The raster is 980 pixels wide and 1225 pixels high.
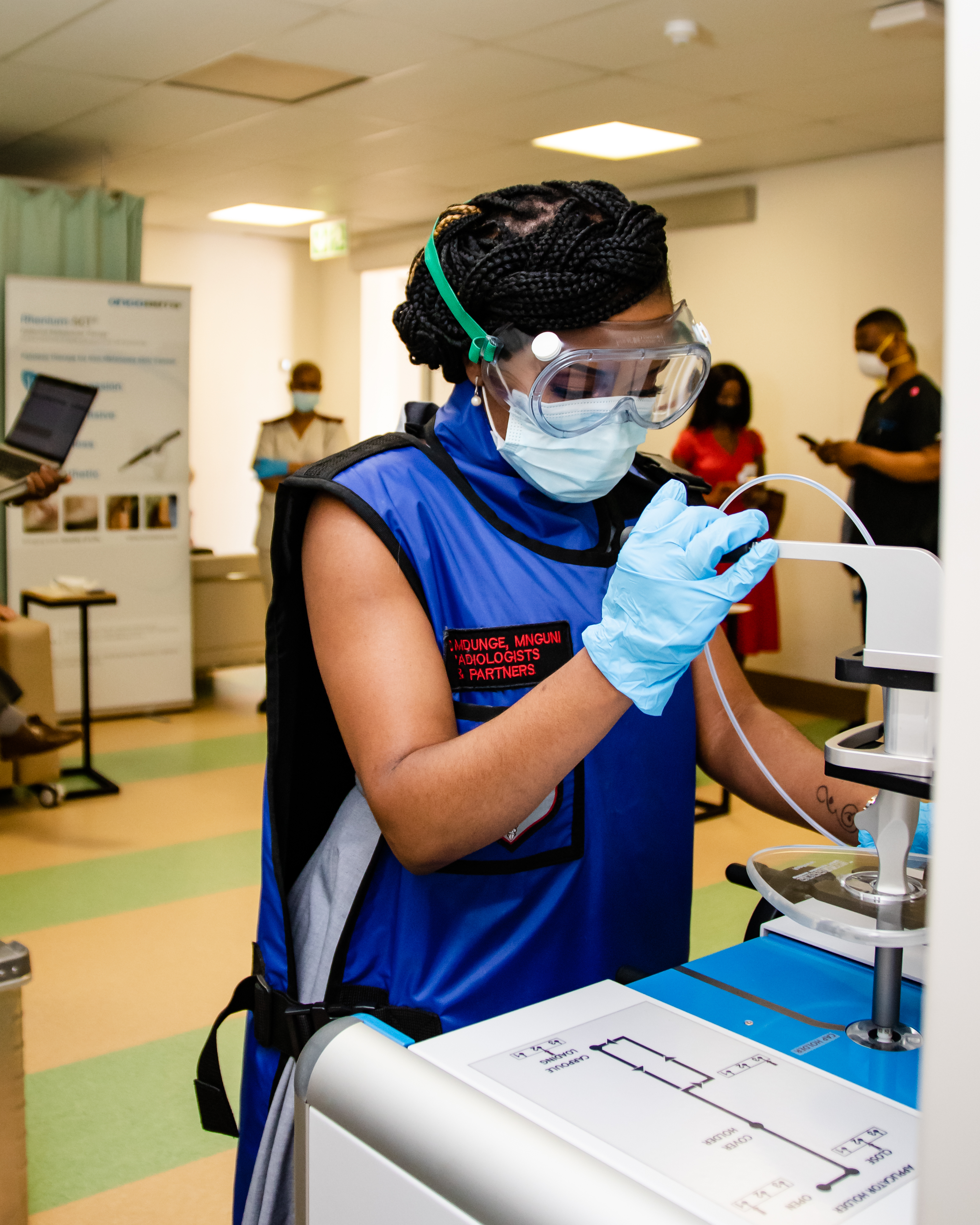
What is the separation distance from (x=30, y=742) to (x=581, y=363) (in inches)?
142

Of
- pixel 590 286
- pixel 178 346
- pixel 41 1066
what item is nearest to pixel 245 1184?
pixel 590 286

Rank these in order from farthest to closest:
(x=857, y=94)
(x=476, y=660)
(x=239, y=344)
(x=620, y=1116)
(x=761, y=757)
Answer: (x=239, y=344) → (x=857, y=94) → (x=761, y=757) → (x=476, y=660) → (x=620, y=1116)

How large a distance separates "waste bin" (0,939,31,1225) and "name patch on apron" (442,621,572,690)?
39.6 inches

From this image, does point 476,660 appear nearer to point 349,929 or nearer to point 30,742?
point 349,929

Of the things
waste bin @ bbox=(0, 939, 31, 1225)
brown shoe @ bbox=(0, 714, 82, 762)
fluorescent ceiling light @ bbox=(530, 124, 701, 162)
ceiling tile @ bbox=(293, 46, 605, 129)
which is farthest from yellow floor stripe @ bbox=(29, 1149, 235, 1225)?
fluorescent ceiling light @ bbox=(530, 124, 701, 162)

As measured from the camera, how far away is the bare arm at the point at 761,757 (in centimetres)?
114

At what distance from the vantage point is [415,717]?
97 centimetres

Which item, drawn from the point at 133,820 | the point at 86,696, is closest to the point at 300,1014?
the point at 133,820

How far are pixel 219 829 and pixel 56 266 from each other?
10.3ft

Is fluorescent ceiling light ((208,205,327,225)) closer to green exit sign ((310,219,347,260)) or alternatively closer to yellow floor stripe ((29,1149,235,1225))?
green exit sign ((310,219,347,260))

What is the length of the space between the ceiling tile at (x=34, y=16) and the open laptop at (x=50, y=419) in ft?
5.13

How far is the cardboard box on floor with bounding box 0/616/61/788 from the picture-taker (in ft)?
14.6

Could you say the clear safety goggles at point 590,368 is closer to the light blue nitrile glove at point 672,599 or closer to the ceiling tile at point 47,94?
the light blue nitrile glove at point 672,599

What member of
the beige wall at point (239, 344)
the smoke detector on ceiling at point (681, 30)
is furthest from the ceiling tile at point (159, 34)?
the beige wall at point (239, 344)
